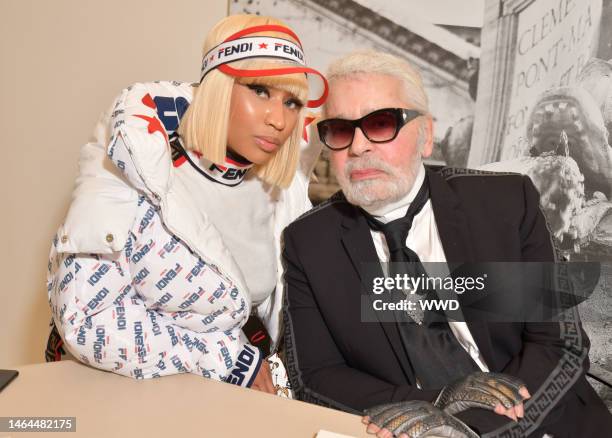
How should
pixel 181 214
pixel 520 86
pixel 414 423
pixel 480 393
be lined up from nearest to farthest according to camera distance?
1. pixel 414 423
2. pixel 480 393
3. pixel 181 214
4. pixel 520 86

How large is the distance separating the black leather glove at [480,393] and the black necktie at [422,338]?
0.14 metres

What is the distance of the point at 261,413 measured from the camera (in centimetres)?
127

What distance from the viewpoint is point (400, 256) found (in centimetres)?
171

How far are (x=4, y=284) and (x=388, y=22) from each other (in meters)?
2.30

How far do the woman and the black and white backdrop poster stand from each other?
709mm

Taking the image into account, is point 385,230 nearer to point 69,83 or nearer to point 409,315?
point 409,315

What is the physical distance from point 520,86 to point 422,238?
919mm

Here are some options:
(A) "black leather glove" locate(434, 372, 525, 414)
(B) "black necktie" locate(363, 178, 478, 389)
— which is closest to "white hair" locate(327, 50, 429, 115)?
(B) "black necktie" locate(363, 178, 478, 389)

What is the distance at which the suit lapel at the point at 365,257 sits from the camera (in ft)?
5.52

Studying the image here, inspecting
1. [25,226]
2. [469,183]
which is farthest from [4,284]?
[469,183]

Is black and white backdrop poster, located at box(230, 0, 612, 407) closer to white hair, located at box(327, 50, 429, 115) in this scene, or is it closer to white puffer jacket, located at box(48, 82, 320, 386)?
white hair, located at box(327, 50, 429, 115)

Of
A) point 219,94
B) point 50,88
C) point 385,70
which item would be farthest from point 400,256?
point 50,88

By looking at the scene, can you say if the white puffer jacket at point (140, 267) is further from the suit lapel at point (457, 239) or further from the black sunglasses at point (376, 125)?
the suit lapel at point (457, 239)

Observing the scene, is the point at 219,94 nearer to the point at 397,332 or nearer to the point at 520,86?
the point at 397,332
